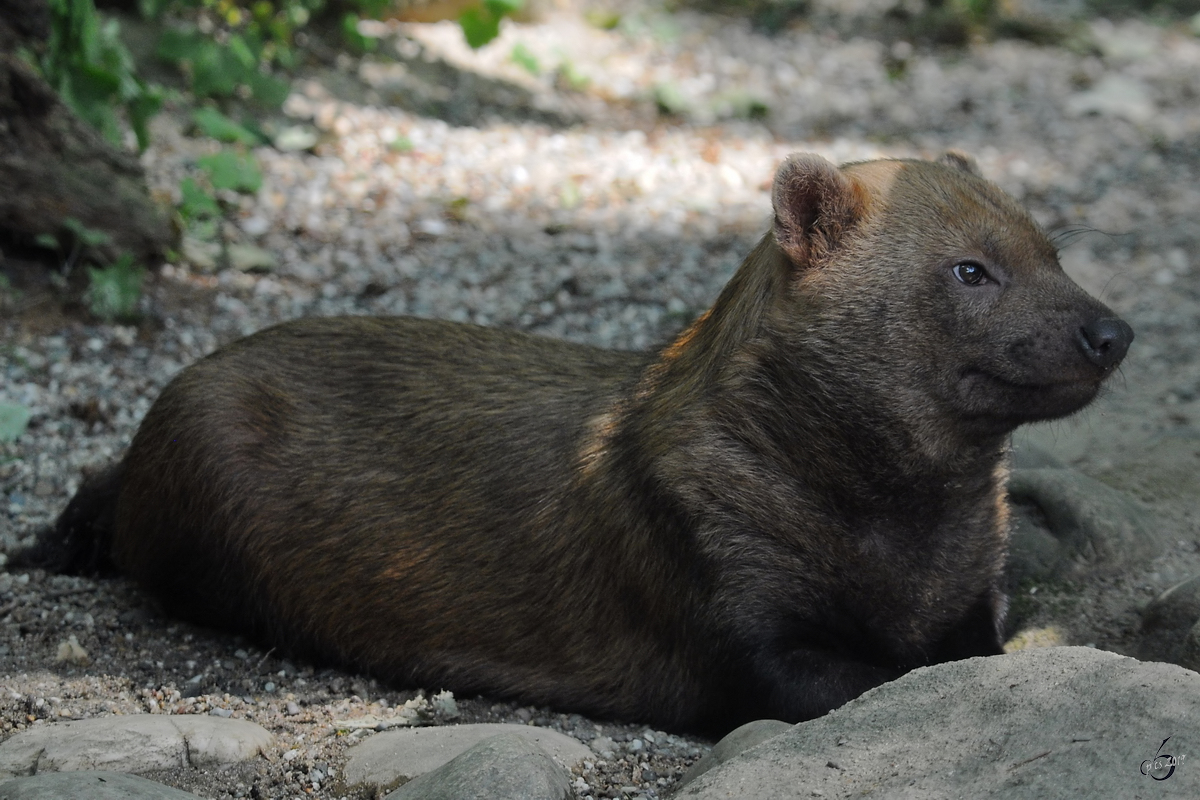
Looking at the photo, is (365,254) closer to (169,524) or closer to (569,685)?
(169,524)

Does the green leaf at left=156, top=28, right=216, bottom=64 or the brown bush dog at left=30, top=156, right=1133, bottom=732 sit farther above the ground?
the green leaf at left=156, top=28, right=216, bottom=64

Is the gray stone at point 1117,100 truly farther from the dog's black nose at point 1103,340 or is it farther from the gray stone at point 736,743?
the gray stone at point 736,743

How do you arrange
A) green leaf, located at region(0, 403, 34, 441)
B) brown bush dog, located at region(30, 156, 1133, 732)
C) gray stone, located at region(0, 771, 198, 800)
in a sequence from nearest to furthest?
gray stone, located at region(0, 771, 198, 800), brown bush dog, located at region(30, 156, 1133, 732), green leaf, located at region(0, 403, 34, 441)

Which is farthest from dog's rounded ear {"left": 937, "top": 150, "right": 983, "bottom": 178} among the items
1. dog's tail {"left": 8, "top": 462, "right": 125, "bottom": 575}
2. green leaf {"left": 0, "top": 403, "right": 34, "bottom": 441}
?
green leaf {"left": 0, "top": 403, "right": 34, "bottom": 441}

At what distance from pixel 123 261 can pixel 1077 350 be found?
15.9 ft

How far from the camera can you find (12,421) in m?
5.75

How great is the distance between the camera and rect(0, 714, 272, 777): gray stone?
3.34 m

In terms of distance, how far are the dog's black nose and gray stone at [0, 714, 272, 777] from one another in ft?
9.38

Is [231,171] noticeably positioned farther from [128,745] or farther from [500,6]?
[128,745]

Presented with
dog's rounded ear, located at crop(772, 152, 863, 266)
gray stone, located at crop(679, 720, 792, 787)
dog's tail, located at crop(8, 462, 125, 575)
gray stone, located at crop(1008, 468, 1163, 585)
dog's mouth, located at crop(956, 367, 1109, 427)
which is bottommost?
gray stone, located at crop(1008, 468, 1163, 585)

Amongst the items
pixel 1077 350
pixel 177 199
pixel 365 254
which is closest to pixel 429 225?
pixel 365 254

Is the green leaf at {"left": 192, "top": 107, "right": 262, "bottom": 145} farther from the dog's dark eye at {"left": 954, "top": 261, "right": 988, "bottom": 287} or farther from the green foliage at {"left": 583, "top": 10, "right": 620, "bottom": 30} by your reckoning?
the dog's dark eye at {"left": 954, "top": 261, "right": 988, "bottom": 287}

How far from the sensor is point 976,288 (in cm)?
403

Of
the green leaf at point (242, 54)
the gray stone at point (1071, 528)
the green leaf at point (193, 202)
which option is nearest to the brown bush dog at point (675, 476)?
the gray stone at point (1071, 528)
